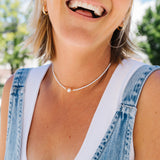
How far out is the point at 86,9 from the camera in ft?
4.88

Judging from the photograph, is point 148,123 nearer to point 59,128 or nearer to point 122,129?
point 122,129

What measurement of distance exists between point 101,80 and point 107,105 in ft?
0.89

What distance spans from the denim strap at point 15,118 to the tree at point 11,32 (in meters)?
22.3

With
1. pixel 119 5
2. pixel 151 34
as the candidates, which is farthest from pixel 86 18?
pixel 151 34

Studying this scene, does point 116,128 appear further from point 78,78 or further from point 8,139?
point 8,139

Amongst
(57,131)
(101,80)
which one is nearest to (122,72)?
(101,80)

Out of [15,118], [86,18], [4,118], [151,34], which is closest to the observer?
[86,18]

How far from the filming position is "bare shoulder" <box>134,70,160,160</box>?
131 centimetres

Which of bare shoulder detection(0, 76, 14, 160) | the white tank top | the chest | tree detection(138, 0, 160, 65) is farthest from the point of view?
tree detection(138, 0, 160, 65)

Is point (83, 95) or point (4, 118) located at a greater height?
point (83, 95)

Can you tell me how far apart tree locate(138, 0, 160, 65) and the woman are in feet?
92.7

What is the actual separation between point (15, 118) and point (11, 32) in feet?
80.9

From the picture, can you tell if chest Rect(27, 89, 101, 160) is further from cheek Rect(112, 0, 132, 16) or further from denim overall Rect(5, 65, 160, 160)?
cheek Rect(112, 0, 132, 16)

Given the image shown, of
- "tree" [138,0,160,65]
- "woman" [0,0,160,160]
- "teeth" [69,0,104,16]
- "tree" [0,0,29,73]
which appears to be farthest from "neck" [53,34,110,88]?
"tree" [138,0,160,65]
